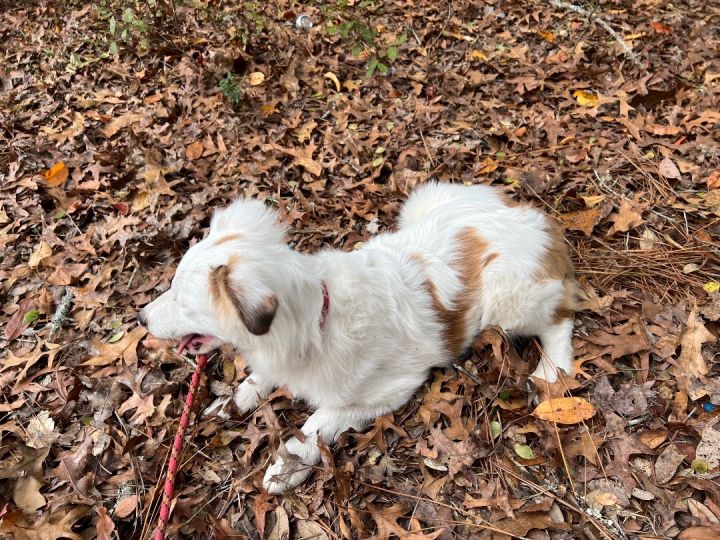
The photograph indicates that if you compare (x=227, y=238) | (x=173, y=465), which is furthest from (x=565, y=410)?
(x=173, y=465)

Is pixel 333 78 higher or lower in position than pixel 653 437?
higher

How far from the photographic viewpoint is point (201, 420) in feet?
11.4

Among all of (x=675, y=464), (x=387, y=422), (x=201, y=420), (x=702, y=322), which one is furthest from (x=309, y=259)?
(x=702, y=322)

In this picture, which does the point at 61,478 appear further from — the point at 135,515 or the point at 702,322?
the point at 702,322

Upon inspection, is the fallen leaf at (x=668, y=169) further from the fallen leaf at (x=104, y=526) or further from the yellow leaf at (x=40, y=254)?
the yellow leaf at (x=40, y=254)

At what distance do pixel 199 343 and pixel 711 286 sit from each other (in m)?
3.78

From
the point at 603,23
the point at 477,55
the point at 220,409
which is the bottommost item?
the point at 220,409

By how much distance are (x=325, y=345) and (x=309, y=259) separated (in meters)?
0.55

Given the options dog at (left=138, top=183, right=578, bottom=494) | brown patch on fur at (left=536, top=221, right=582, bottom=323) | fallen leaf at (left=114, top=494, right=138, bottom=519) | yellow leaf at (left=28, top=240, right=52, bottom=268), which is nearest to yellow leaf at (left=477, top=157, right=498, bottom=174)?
dog at (left=138, top=183, right=578, bottom=494)

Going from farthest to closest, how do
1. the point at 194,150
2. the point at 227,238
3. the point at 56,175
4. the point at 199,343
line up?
the point at 194,150 < the point at 56,175 < the point at 199,343 < the point at 227,238

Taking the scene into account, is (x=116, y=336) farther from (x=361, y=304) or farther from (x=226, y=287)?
(x=361, y=304)

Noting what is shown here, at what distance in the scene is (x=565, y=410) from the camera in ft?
10.0

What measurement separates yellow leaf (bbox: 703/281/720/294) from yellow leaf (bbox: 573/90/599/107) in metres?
2.73

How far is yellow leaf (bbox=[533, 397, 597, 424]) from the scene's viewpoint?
3016mm
